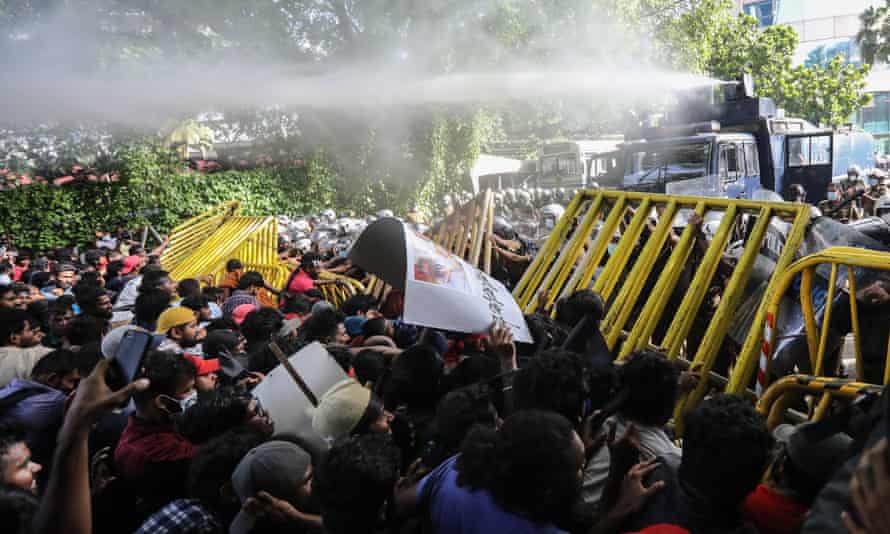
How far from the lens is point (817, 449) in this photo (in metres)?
1.81

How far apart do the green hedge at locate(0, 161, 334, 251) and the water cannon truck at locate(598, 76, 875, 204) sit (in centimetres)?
886

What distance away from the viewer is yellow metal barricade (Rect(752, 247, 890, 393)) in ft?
9.49

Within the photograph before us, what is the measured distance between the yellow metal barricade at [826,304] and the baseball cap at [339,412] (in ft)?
6.40

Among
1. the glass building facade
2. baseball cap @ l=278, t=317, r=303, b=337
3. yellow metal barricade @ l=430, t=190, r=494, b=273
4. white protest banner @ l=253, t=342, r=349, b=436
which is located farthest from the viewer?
the glass building facade

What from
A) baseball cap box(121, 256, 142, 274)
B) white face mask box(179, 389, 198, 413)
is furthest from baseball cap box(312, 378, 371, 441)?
baseball cap box(121, 256, 142, 274)

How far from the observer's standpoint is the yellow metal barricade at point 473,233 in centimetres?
623

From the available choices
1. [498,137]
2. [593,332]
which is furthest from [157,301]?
[498,137]

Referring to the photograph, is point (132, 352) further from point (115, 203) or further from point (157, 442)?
point (115, 203)

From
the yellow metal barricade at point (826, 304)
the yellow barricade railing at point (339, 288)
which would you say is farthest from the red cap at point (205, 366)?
the yellow barricade railing at point (339, 288)

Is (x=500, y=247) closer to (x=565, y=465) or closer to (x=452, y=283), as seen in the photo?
(x=452, y=283)

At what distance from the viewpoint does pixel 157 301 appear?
4816mm

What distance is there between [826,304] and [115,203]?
45.8 ft

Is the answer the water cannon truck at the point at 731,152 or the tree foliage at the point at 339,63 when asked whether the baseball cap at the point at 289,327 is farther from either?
the water cannon truck at the point at 731,152

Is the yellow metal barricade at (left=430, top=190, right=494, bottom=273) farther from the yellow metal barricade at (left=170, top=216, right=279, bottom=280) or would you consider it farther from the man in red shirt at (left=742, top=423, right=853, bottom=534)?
the man in red shirt at (left=742, top=423, right=853, bottom=534)
